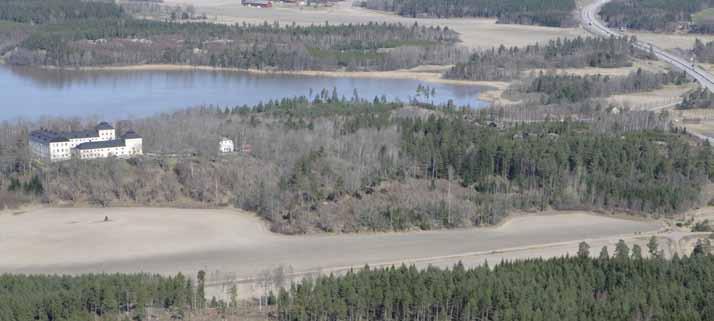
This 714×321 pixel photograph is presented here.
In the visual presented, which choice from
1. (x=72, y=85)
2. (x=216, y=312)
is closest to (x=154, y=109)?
(x=72, y=85)

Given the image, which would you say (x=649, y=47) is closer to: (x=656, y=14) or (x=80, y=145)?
(x=656, y=14)

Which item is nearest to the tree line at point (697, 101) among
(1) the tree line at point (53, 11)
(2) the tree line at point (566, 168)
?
(2) the tree line at point (566, 168)

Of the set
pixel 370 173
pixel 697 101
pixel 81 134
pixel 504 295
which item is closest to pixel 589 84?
pixel 697 101

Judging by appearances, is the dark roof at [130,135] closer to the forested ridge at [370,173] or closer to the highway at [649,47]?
the forested ridge at [370,173]

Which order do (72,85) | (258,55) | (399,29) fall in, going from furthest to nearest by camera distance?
(399,29) → (258,55) → (72,85)

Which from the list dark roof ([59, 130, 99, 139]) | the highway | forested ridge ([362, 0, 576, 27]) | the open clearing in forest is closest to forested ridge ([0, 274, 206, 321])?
the open clearing in forest

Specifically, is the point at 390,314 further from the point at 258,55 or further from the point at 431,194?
the point at 258,55

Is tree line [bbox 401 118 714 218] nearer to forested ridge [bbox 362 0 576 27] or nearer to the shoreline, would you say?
the shoreline
